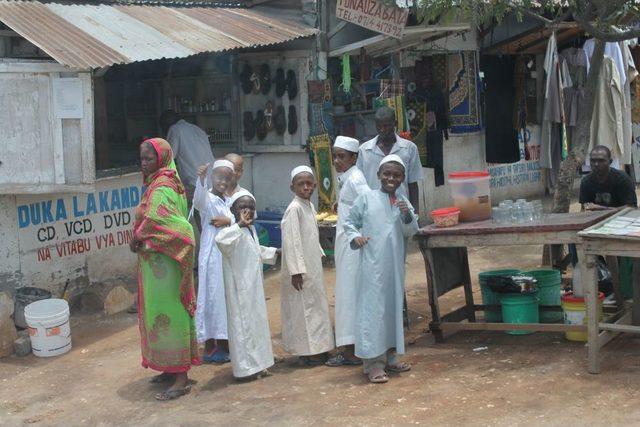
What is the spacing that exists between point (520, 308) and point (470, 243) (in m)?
0.74

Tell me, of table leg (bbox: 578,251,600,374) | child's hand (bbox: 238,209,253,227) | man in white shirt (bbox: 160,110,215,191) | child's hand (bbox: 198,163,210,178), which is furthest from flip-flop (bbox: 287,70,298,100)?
table leg (bbox: 578,251,600,374)

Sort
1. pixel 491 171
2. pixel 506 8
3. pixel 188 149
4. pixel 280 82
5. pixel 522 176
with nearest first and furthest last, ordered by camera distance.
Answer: pixel 506 8 < pixel 188 149 < pixel 280 82 < pixel 491 171 < pixel 522 176

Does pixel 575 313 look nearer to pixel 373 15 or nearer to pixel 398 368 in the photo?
pixel 398 368

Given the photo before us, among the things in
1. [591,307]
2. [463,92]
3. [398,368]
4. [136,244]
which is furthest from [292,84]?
[591,307]

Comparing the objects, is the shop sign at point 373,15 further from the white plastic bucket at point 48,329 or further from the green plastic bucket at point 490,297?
the white plastic bucket at point 48,329

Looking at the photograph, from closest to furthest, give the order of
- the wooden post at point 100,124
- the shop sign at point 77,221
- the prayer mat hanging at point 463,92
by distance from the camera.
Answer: the shop sign at point 77,221 < the wooden post at point 100,124 < the prayer mat hanging at point 463,92

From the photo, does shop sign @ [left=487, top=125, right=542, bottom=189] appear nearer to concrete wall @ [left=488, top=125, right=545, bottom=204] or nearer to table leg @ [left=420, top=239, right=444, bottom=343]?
concrete wall @ [left=488, top=125, right=545, bottom=204]

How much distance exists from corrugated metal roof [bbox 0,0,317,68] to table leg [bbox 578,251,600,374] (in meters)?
4.13

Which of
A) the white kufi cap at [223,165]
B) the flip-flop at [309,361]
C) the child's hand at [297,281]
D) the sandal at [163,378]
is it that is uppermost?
the white kufi cap at [223,165]

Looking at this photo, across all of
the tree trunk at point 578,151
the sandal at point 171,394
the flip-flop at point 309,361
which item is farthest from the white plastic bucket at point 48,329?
the tree trunk at point 578,151

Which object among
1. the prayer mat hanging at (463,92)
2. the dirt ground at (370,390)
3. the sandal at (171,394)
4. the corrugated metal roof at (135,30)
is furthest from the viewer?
the prayer mat hanging at (463,92)

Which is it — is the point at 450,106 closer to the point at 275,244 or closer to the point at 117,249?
the point at 275,244

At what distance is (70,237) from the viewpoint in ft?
29.3

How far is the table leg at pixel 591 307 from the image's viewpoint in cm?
614
